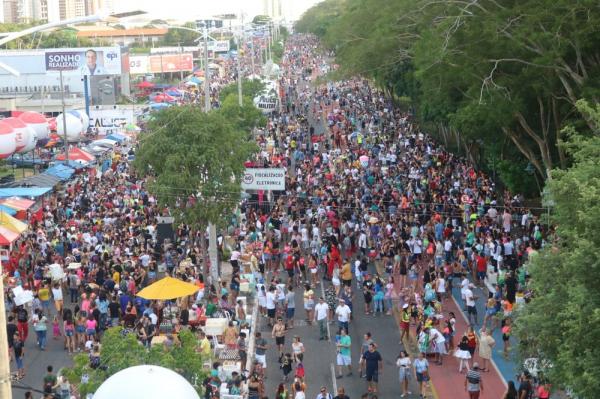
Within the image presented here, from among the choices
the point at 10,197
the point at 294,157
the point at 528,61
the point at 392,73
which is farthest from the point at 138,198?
the point at 392,73

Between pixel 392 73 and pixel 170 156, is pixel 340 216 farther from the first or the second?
pixel 392 73

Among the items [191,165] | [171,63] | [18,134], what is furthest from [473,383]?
[171,63]

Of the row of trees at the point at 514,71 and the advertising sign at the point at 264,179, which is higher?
the row of trees at the point at 514,71

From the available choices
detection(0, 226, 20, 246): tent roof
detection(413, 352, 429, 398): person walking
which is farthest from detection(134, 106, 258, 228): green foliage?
detection(413, 352, 429, 398): person walking

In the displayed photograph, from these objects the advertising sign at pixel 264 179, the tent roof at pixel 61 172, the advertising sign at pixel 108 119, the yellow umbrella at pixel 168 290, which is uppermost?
the advertising sign at pixel 264 179

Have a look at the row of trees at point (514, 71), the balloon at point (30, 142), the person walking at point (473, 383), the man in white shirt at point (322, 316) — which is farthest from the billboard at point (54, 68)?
the person walking at point (473, 383)

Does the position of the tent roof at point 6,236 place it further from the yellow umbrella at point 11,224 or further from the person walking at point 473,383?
the person walking at point 473,383
